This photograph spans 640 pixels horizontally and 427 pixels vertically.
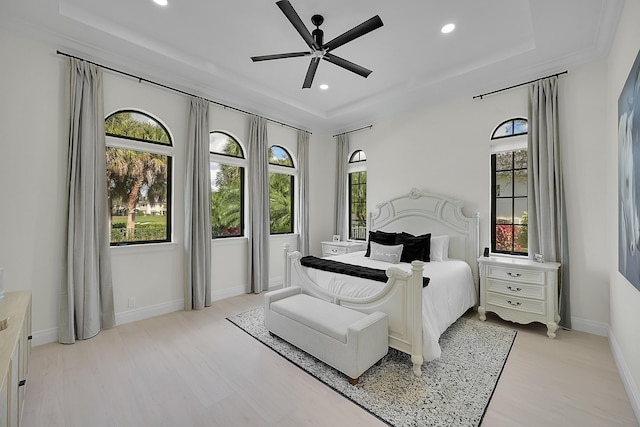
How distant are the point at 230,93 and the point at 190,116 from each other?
2.26ft

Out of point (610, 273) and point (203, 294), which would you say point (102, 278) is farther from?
point (610, 273)

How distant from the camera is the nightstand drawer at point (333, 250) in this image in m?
5.07

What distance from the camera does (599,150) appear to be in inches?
121

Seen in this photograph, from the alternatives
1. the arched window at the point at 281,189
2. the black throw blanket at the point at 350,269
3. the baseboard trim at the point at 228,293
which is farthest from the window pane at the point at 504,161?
the baseboard trim at the point at 228,293

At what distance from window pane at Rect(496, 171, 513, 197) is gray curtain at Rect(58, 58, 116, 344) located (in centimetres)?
496

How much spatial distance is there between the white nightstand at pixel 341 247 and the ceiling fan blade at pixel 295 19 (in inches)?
130

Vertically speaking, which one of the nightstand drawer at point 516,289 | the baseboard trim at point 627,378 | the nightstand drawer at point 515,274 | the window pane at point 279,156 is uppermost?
the window pane at point 279,156

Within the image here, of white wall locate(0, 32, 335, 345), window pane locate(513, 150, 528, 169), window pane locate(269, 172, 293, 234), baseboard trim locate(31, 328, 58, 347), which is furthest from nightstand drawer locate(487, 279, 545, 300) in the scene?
baseboard trim locate(31, 328, 58, 347)

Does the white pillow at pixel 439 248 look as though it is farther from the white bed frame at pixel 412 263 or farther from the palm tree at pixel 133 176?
the palm tree at pixel 133 176

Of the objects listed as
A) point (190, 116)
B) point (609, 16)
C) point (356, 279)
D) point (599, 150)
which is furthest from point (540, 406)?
point (190, 116)

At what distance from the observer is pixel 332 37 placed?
10.0 ft

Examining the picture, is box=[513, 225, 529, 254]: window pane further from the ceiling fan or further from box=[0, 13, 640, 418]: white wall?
the ceiling fan

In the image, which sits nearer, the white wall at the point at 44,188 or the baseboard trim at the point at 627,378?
the baseboard trim at the point at 627,378

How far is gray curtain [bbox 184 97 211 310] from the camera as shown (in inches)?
149
